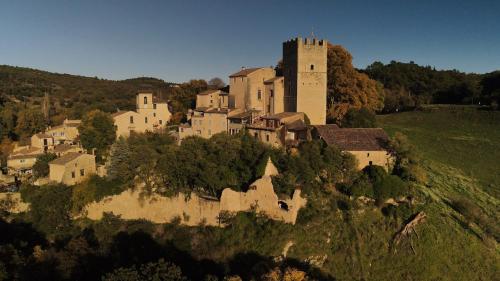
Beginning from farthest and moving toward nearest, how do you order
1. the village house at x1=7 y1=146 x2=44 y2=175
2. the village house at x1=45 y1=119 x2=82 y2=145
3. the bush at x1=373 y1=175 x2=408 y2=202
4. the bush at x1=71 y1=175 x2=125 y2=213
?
the village house at x1=45 y1=119 x2=82 y2=145 < the village house at x1=7 y1=146 x2=44 y2=175 < the bush at x1=71 y1=175 x2=125 y2=213 < the bush at x1=373 y1=175 x2=408 y2=202

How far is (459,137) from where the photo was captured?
38.3 meters

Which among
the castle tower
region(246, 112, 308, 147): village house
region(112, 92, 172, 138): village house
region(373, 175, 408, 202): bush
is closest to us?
region(373, 175, 408, 202): bush

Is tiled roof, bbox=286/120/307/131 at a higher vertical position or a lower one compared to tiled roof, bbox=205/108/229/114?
lower

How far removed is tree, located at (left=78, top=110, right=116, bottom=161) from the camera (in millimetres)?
31844

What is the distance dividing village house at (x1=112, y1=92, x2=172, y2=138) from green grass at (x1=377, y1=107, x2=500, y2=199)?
2199 centimetres

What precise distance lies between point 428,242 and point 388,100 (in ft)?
97.7

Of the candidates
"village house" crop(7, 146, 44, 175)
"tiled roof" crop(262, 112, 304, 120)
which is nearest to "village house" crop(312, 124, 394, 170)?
"tiled roof" crop(262, 112, 304, 120)

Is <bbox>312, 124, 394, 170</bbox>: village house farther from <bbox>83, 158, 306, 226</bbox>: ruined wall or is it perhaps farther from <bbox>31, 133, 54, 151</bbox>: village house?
<bbox>31, 133, 54, 151</bbox>: village house

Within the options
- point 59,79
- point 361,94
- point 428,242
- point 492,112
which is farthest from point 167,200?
point 59,79

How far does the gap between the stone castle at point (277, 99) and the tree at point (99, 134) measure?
5.90 meters

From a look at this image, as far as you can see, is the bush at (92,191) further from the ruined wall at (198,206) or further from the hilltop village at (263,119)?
the hilltop village at (263,119)

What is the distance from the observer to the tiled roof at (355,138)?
25000 mm

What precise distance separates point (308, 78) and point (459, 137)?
18510 mm

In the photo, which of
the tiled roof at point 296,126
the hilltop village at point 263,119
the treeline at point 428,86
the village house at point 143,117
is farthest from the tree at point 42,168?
the treeline at point 428,86
